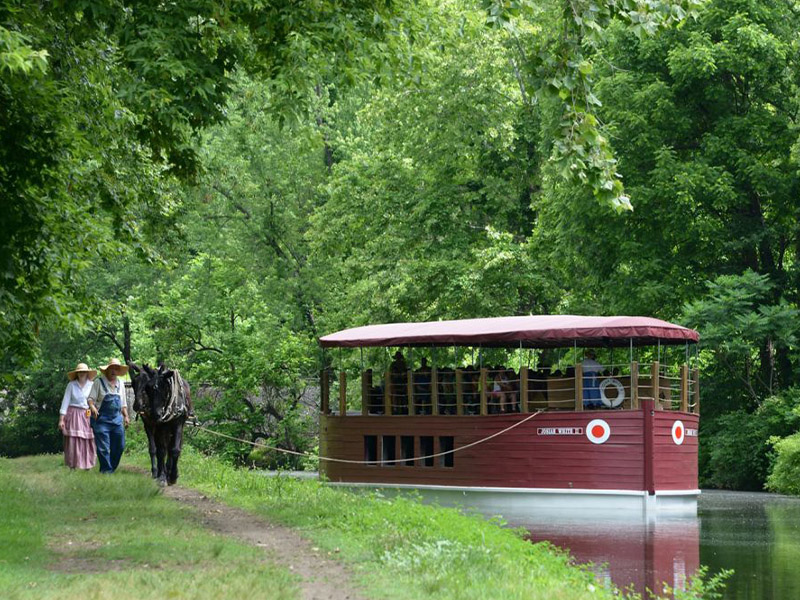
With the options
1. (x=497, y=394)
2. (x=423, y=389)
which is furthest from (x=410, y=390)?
(x=497, y=394)

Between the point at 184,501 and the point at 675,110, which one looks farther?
the point at 675,110

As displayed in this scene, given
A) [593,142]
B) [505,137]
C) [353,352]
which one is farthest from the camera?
[353,352]

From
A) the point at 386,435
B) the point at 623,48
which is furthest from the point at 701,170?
the point at 386,435

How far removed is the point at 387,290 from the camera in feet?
129

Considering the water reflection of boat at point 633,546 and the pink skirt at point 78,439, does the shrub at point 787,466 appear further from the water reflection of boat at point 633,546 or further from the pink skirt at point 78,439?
the pink skirt at point 78,439

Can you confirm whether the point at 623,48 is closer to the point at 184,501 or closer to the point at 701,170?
the point at 701,170

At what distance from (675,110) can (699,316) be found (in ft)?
20.2

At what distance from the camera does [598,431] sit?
24297mm

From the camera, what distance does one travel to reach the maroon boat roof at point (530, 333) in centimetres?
2433

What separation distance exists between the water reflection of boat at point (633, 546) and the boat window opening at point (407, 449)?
5.08 m

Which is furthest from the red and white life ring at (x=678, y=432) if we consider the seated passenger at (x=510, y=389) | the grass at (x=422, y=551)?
the grass at (x=422, y=551)

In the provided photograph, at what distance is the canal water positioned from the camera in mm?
14711

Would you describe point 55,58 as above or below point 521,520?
above

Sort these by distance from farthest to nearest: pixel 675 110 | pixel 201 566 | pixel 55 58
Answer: pixel 675 110, pixel 55 58, pixel 201 566
